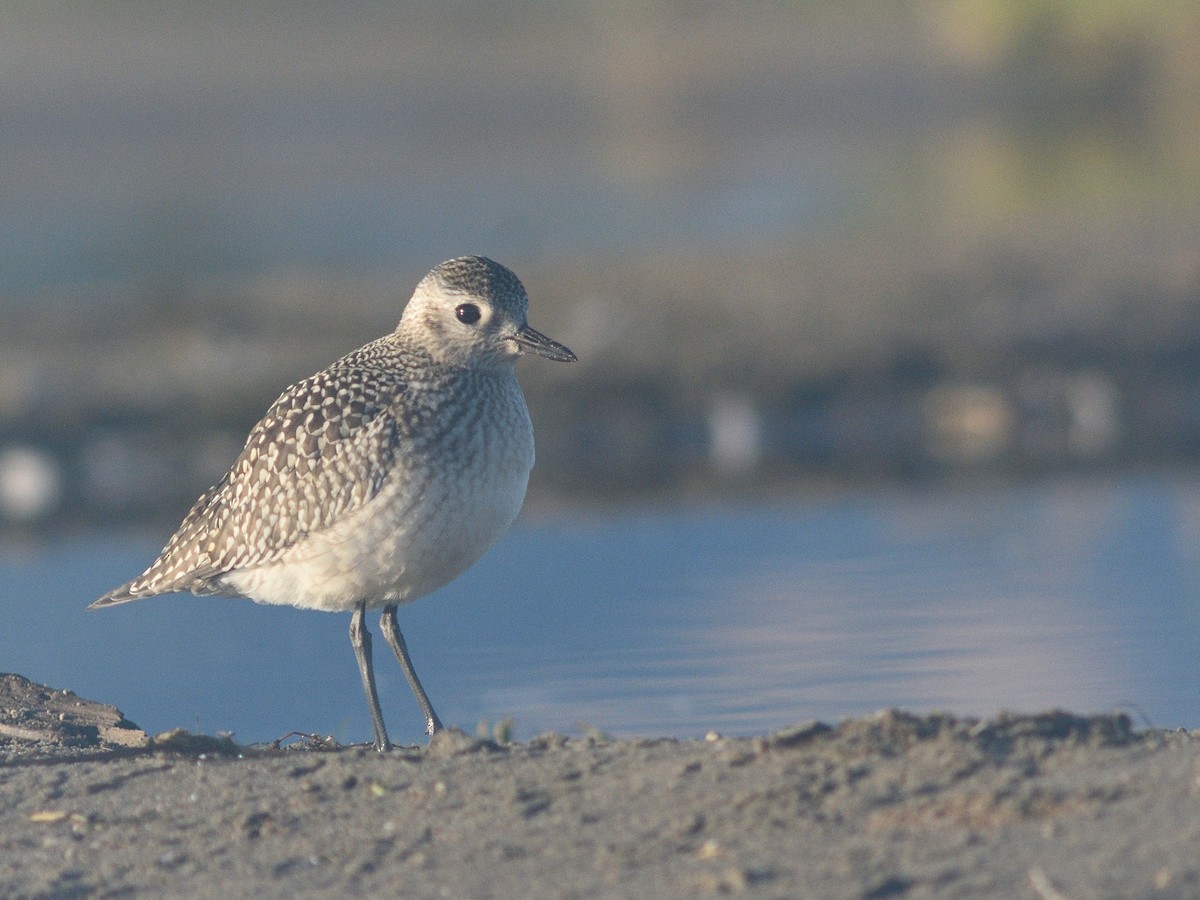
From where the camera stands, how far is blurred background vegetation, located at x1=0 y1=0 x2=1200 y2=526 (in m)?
15.4

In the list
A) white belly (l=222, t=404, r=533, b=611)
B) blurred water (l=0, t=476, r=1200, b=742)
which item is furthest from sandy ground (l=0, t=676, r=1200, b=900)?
blurred water (l=0, t=476, r=1200, b=742)

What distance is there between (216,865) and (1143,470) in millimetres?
9752

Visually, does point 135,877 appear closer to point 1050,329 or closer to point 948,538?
point 948,538

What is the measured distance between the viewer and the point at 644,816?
16.9ft

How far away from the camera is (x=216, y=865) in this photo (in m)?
5.22

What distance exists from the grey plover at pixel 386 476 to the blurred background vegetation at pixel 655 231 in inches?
272

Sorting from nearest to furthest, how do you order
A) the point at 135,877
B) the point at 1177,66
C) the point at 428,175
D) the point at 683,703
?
the point at 135,877
the point at 683,703
the point at 428,175
the point at 1177,66

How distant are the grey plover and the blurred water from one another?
1.24 m

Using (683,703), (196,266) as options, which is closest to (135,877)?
(683,703)

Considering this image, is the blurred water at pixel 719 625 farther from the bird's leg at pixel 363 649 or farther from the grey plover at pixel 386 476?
the grey plover at pixel 386 476

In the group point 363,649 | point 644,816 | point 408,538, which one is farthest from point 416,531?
point 644,816

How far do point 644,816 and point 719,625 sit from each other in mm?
5077

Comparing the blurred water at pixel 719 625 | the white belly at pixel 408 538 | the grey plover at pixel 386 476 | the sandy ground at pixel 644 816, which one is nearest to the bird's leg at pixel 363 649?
the grey plover at pixel 386 476

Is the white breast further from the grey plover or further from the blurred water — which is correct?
the blurred water
